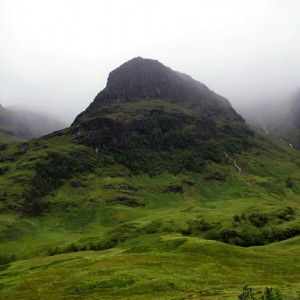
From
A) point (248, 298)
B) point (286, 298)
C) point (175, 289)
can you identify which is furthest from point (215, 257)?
point (248, 298)

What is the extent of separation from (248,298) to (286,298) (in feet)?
46.3

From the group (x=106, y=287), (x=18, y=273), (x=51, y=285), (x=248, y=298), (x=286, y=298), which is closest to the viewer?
(x=248, y=298)

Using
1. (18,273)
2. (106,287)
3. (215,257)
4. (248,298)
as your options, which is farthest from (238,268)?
Answer: (18,273)

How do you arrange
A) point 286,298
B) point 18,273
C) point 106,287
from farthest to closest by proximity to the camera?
point 18,273, point 106,287, point 286,298

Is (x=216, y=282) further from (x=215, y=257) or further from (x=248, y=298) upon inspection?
(x=248, y=298)

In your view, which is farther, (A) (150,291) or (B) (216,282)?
(B) (216,282)

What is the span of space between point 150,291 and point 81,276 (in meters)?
26.7

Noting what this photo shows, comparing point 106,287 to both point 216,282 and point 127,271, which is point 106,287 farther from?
point 216,282

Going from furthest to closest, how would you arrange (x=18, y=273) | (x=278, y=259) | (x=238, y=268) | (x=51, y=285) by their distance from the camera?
1. (x=18, y=273)
2. (x=278, y=259)
3. (x=238, y=268)
4. (x=51, y=285)

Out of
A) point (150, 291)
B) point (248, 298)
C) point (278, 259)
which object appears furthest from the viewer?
point (278, 259)

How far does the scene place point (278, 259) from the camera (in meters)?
130

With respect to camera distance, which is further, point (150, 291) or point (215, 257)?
point (215, 257)

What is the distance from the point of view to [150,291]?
94.8 m

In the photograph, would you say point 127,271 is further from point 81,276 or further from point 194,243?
point 194,243
